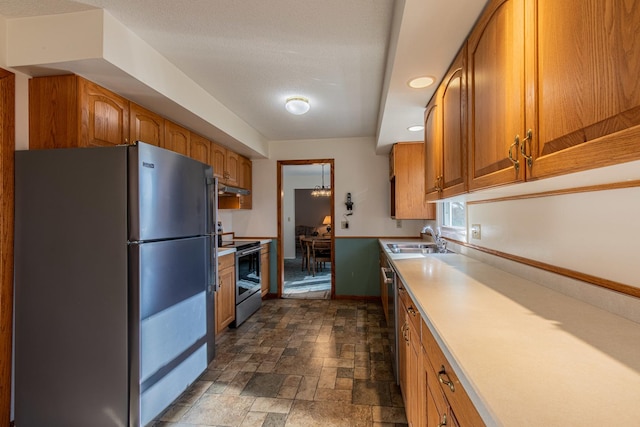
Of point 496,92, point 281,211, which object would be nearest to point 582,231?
point 496,92

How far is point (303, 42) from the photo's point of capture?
6.21 feet

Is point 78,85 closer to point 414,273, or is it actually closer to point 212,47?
point 212,47

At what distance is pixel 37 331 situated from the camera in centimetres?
163

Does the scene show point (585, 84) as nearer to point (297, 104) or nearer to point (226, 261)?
point (297, 104)

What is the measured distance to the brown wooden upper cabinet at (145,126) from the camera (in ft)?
7.04

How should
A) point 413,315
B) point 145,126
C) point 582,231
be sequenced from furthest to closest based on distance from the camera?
1. point 145,126
2. point 413,315
3. point 582,231

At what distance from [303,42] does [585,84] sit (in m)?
1.63

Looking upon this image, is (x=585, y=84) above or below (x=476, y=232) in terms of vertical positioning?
above

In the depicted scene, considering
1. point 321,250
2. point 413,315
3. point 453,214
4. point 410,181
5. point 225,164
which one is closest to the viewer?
point 413,315

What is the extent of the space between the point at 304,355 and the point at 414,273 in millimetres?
1428

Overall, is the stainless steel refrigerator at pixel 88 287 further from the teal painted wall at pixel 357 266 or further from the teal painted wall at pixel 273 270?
the teal painted wall at pixel 357 266

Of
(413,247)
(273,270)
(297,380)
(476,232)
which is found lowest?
(297,380)

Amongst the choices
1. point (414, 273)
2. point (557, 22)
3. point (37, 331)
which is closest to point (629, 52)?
point (557, 22)

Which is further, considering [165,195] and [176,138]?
[176,138]
